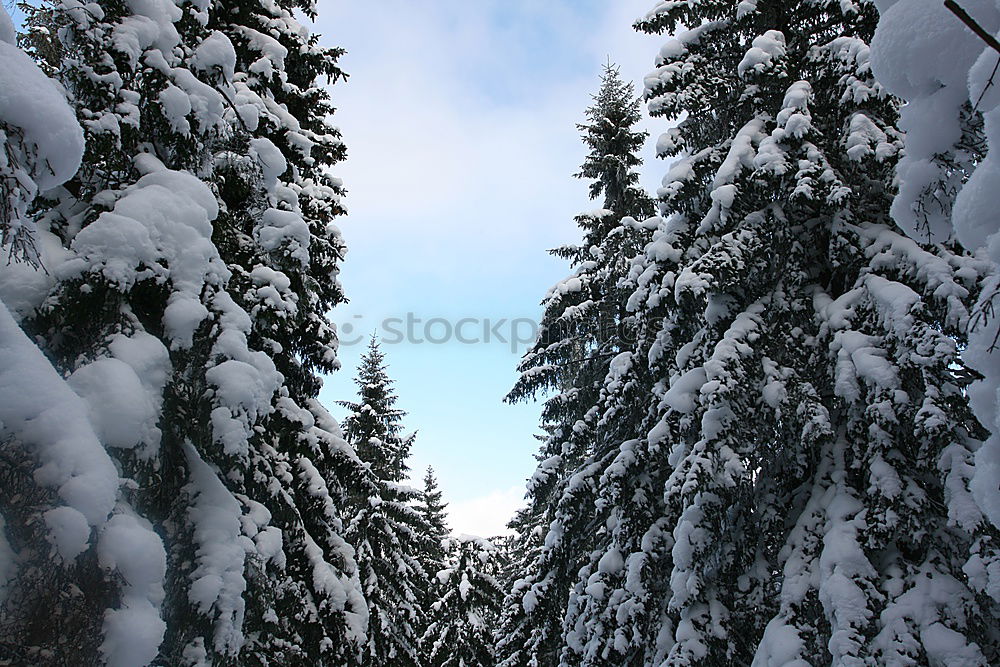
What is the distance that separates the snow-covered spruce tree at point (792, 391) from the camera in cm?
511

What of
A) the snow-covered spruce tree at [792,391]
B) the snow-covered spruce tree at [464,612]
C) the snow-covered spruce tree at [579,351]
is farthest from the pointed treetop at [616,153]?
the snow-covered spruce tree at [464,612]

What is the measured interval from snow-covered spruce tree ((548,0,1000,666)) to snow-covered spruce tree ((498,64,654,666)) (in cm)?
297

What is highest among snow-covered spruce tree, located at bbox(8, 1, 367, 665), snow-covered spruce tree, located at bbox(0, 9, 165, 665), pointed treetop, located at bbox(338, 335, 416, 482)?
pointed treetop, located at bbox(338, 335, 416, 482)

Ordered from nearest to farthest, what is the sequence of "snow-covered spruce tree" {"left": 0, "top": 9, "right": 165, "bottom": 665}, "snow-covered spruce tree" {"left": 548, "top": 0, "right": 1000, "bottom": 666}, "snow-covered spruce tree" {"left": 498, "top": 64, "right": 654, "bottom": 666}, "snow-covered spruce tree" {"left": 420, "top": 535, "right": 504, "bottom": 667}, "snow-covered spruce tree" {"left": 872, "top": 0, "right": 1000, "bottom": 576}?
"snow-covered spruce tree" {"left": 872, "top": 0, "right": 1000, "bottom": 576} < "snow-covered spruce tree" {"left": 0, "top": 9, "right": 165, "bottom": 665} < "snow-covered spruce tree" {"left": 548, "top": 0, "right": 1000, "bottom": 666} < "snow-covered spruce tree" {"left": 498, "top": 64, "right": 654, "bottom": 666} < "snow-covered spruce tree" {"left": 420, "top": 535, "right": 504, "bottom": 667}

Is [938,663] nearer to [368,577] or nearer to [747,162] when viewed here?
[747,162]

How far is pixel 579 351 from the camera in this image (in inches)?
584

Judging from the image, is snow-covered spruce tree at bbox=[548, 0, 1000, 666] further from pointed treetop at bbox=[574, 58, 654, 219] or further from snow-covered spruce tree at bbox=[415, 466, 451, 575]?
snow-covered spruce tree at bbox=[415, 466, 451, 575]

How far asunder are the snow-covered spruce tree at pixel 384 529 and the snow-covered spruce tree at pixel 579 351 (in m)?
3.43

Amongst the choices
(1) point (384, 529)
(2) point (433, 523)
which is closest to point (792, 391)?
(1) point (384, 529)

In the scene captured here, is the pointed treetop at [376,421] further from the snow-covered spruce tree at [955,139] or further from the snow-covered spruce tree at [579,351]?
the snow-covered spruce tree at [955,139]

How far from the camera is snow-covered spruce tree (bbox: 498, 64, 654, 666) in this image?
11758 millimetres

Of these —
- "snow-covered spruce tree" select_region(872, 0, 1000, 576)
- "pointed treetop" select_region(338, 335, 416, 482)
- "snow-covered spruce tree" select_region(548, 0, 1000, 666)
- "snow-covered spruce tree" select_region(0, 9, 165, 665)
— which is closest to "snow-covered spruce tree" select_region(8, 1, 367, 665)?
"snow-covered spruce tree" select_region(0, 9, 165, 665)

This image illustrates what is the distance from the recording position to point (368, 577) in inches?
616

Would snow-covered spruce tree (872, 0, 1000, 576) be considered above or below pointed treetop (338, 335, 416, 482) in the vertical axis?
below
